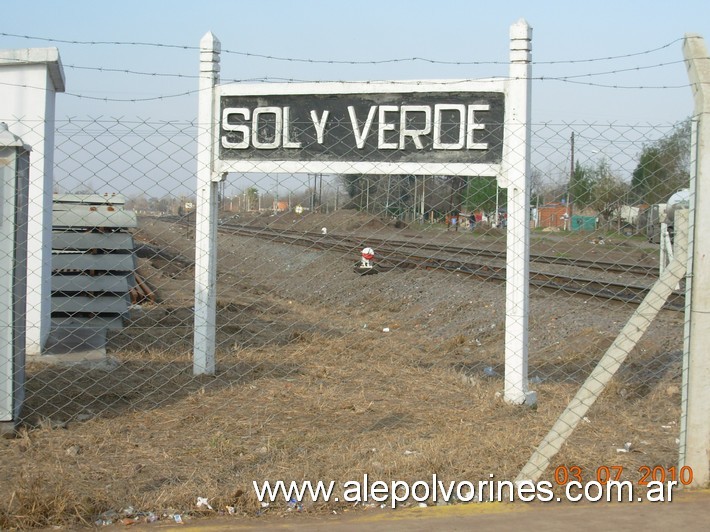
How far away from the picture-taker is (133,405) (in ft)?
20.4

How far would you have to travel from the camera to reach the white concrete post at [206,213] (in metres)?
7.03

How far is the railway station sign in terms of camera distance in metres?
6.59

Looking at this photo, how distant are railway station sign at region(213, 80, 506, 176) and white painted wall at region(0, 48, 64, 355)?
230 cm

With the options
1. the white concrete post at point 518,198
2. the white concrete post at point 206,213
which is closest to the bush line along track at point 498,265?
the white concrete post at point 206,213

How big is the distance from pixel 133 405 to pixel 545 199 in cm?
422

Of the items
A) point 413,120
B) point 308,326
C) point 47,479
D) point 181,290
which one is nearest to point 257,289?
point 181,290

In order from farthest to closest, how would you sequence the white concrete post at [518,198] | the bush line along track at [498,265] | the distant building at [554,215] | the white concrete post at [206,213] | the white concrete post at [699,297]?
the bush line along track at [498,265] → the distant building at [554,215] → the white concrete post at [206,213] → the white concrete post at [518,198] → the white concrete post at [699,297]

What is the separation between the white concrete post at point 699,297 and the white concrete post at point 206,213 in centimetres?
404

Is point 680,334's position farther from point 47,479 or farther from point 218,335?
point 47,479

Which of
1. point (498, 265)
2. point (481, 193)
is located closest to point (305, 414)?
point (481, 193)

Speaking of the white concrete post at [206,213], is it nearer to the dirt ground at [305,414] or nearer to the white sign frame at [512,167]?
the white sign frame at [512,167]

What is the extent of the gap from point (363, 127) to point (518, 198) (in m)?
1.39

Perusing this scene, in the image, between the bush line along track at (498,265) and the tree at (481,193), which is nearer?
the tree at (481,193)

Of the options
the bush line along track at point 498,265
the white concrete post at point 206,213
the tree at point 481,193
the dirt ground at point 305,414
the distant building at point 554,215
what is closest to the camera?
the dirt ground at point 305,414
